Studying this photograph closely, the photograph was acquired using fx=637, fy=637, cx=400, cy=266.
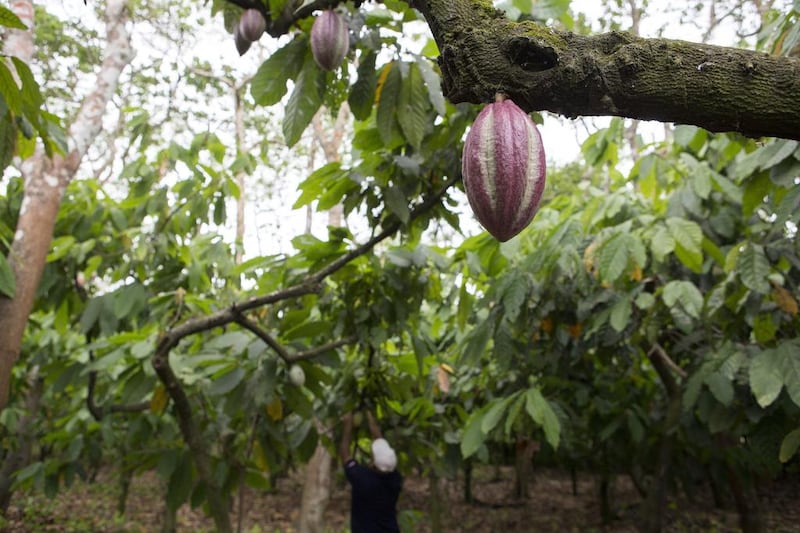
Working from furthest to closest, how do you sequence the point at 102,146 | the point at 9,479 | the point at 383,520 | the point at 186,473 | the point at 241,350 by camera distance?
the point at 102,146 < the point at 9,479 < the point at 383,520 < the point at 186,473 < the point at 241,350

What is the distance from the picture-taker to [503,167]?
59 cm

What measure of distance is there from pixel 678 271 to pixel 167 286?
2.24 metres

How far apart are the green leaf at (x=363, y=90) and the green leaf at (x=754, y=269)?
3.72 feet

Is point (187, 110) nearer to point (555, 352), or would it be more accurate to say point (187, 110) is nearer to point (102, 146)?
point (102, 146)

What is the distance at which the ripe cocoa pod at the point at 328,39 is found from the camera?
47.6 inches

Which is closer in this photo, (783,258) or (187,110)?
(783,258)

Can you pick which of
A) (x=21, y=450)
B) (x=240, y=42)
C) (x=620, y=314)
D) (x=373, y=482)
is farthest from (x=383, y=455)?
(x=21, y=450)

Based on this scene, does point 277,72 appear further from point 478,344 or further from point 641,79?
point 478,344

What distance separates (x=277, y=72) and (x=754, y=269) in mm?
1365

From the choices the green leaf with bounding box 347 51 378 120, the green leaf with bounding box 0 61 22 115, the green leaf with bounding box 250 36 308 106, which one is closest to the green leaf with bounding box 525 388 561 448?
the green leaf with bounding box 347 51 378 120

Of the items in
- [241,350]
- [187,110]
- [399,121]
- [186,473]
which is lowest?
[186,473]

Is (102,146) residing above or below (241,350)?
above

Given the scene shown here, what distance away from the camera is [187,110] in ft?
25.2

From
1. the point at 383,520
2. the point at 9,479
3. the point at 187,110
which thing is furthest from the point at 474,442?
the point at 187,110
